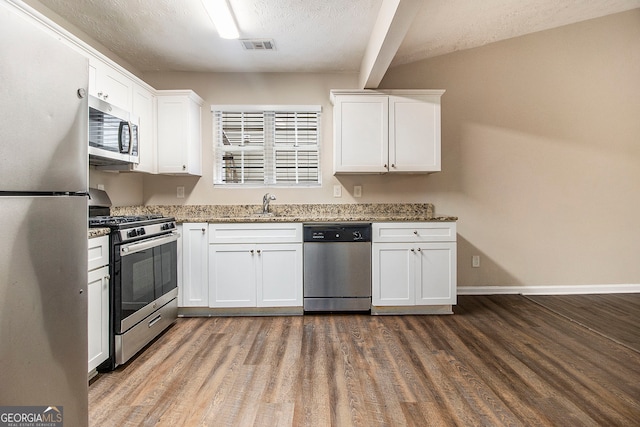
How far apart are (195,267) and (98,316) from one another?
3.51ft

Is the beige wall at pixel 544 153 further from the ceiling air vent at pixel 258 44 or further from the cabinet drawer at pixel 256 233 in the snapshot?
the cabinet drawer at pixel 256 233

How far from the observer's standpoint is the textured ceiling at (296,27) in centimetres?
248

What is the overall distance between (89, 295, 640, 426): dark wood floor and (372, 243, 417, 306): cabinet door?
292mm

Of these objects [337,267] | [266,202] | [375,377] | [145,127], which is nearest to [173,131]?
[145,127]

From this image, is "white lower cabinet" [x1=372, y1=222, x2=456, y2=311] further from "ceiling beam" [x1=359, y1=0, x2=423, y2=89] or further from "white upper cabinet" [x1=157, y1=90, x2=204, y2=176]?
"white upper cabinet" [x1=157, y1=90, x2=204, y2=176]

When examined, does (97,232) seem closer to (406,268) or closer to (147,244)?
(147,244)

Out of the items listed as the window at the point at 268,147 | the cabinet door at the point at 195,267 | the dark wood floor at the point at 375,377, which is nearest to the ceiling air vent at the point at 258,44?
the window at the point at 268,147

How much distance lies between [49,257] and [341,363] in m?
1.70

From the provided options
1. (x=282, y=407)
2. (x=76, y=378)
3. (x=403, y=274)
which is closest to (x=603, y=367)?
(x=403, y=274)

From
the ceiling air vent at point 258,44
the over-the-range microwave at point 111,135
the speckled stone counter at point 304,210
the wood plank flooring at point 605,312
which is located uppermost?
the ceiling air vent at point 258,44

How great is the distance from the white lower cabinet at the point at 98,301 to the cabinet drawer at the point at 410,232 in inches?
83.5

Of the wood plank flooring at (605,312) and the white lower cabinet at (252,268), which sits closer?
the wood plank flooring at (605,312)

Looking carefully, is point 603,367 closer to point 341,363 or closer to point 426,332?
point 426,332

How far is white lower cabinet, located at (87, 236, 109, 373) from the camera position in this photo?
1911 mm
